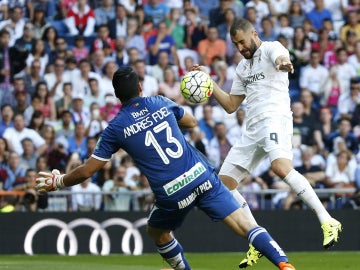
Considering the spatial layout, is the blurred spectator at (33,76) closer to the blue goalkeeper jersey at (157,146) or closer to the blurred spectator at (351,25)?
the blurred spectator at (351,25)

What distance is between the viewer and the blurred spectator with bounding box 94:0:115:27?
24.4m

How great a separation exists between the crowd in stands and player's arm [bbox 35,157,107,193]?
8303mm

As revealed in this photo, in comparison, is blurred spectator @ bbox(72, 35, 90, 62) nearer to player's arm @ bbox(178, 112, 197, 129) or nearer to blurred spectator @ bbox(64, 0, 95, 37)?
blurred spectator @ bbox(64, 0, 95, 37)

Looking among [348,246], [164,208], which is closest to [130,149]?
[164,208]

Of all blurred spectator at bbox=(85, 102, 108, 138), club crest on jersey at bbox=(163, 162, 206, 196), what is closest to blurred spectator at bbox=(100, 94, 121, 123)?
blurred spectator at bbox=(85, 102, 108, 138)

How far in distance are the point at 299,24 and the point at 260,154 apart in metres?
12.2

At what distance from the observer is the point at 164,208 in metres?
11.1

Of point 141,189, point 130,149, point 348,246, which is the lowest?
point 348,246

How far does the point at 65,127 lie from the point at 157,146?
1084 cm

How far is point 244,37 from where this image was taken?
13.2 m

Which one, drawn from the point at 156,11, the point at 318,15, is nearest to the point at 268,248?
the point at 156,11

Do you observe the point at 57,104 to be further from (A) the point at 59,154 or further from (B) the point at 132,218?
(B) the point at 132,218

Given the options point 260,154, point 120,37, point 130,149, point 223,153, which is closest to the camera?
point 130,149

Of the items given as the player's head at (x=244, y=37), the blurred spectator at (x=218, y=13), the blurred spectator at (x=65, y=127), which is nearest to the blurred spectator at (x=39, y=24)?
the blurred spectator at (x=65, y=127)
